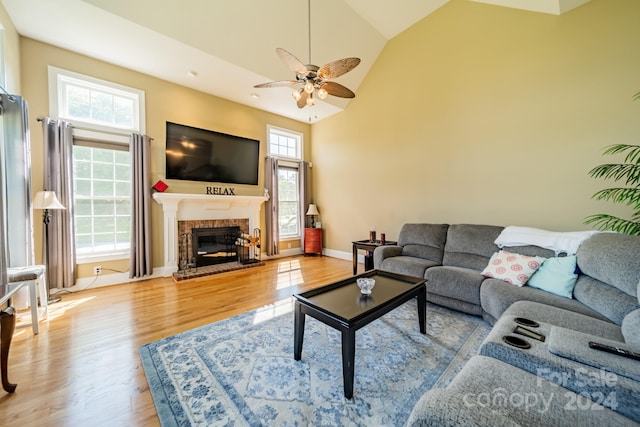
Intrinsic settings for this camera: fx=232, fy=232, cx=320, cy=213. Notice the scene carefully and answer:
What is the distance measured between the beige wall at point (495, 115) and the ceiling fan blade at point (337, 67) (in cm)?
213

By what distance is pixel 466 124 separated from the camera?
3.46 m

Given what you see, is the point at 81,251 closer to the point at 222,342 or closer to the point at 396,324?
the point at 222,342

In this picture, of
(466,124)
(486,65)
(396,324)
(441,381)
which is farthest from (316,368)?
(486,65)

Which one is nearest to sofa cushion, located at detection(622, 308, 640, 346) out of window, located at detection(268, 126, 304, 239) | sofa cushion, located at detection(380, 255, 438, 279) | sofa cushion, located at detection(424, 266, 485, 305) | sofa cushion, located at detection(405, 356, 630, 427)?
sofa cushion, located at detection(405, 356, 630, 427)

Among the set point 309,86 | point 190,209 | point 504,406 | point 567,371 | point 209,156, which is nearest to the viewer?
point 504,406

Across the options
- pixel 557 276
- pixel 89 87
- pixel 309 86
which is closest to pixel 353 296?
pixel 557 276

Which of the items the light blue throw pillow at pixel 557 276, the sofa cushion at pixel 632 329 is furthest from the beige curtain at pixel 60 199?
the light blue throw pillow at pixel 557 276

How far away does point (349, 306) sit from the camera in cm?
176

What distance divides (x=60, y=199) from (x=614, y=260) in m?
5.88

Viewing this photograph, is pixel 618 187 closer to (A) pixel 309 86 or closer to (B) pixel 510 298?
(B) pixel 510 298

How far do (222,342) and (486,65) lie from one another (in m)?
4.71

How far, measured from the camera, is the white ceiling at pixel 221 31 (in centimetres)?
276

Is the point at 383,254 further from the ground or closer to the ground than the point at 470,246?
closer to the ground

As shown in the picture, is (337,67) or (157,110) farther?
(157,110)
